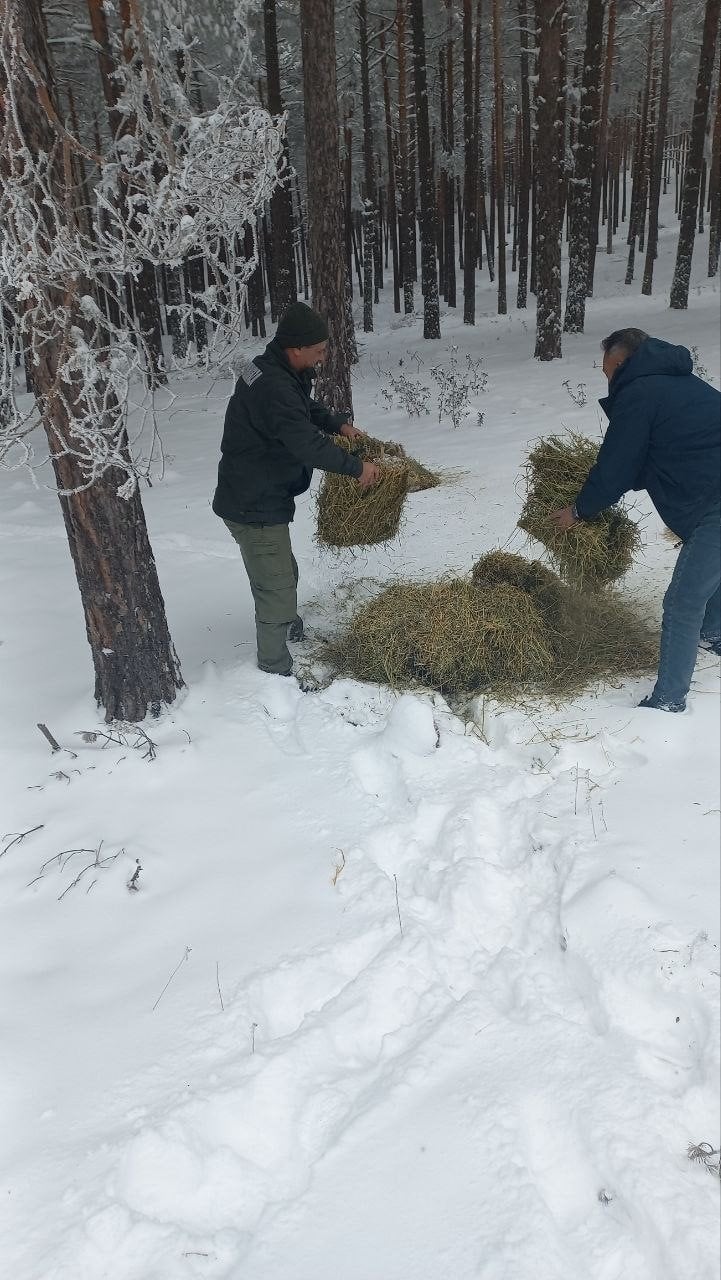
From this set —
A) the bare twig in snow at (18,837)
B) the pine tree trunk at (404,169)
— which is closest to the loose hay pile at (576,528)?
the bare twig in snow at (18,837)

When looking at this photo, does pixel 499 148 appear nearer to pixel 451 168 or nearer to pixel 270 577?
pixel 451 168

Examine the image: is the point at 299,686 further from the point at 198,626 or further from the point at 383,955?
the point at 383,955

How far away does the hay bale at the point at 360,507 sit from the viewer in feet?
14.4

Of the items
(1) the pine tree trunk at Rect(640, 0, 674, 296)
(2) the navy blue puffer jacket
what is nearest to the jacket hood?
(2) the navy blue puffer jacket

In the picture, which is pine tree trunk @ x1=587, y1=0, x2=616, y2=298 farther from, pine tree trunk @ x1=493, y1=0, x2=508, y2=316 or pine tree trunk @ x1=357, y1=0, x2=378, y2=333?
pine tree trunk @ x1=357, y1=0, x2=378, y2=333

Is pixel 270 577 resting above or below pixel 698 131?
below

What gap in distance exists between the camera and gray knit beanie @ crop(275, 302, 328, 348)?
3.79m

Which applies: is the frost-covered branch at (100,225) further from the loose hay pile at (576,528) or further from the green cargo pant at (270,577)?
the loose hay pile at (576,528)

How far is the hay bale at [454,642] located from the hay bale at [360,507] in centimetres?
47

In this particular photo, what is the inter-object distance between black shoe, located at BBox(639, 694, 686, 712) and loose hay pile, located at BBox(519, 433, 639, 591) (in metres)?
0.72

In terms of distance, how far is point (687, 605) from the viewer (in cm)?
354

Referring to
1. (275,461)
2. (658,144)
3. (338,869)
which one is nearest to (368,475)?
(275,461)

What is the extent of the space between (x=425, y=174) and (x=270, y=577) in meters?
14.7

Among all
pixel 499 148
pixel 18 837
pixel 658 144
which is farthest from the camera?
pixel 658 144
